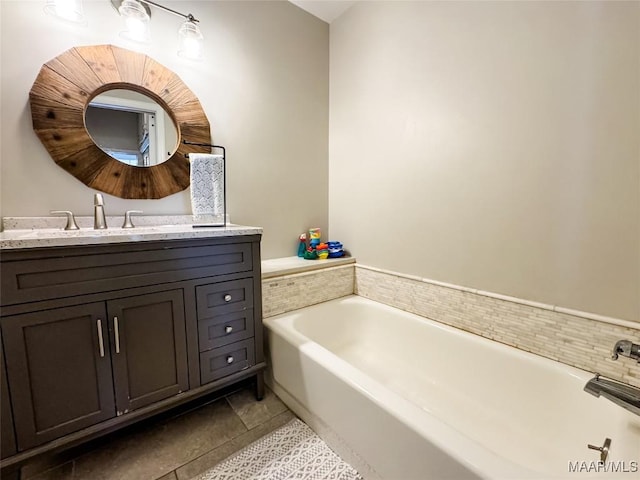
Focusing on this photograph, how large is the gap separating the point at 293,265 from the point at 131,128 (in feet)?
4.14

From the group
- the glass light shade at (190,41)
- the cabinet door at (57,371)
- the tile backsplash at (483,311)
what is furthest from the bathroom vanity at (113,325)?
the glass light shade at (190,41)

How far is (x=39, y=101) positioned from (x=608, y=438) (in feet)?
8.92

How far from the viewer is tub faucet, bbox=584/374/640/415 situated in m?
0.97

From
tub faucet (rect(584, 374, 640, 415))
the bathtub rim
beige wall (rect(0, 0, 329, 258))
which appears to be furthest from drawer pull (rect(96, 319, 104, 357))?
tub faucet (rect(584, 374, 640, 415))

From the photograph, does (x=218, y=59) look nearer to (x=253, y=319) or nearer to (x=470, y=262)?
(x=253, y=319)

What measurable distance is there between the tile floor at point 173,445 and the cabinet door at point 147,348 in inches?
9.7

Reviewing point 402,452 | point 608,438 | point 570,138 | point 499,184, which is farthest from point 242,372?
point 570,138

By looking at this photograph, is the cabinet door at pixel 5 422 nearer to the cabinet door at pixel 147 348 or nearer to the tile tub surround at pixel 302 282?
the cabinet door at pixel 147 348

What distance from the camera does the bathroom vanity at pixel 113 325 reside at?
3.37 ft

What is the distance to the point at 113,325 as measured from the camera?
1.19 meters

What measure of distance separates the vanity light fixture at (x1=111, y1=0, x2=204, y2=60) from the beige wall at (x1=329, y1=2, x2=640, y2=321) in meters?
1.12

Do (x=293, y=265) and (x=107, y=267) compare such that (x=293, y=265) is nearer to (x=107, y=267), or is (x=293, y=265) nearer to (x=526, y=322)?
(x=107, y=267)

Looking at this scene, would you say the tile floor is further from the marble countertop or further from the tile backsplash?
the marble countertop

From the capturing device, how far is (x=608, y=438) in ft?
3.39
